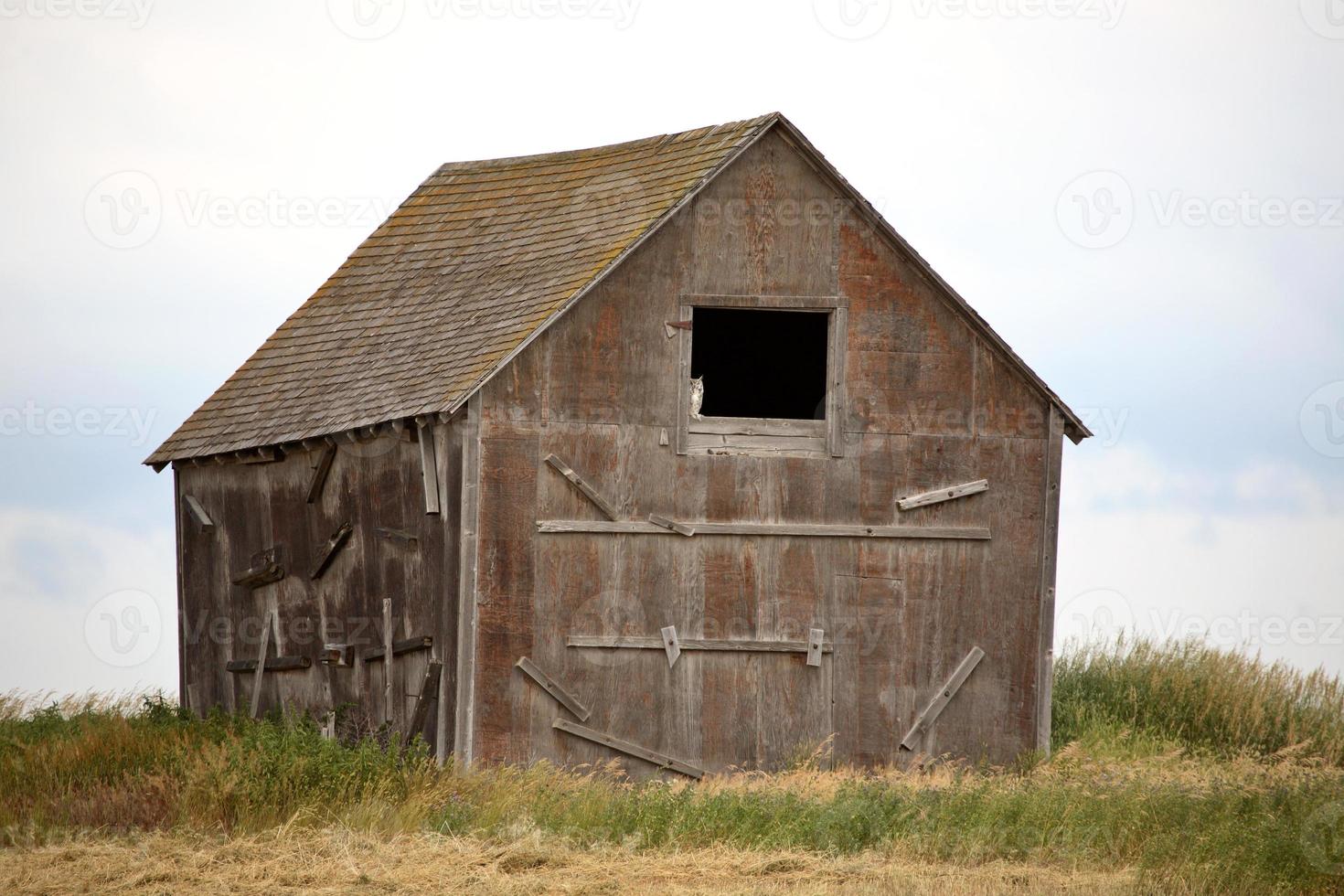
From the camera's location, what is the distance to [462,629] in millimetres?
16312

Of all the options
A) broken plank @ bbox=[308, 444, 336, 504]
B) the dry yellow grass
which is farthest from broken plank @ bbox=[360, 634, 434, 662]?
the dry yellow grass

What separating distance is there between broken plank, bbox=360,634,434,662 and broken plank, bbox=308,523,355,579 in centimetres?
113

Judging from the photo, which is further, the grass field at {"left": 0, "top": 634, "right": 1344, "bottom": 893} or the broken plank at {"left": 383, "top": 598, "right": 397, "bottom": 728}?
the broken plank at {"left": 383, "top": 598, "right": 397, "bottom": 728}

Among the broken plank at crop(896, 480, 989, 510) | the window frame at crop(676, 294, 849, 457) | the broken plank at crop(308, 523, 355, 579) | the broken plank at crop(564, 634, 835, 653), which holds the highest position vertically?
the window frame at crop(676, 294, 849, 457)

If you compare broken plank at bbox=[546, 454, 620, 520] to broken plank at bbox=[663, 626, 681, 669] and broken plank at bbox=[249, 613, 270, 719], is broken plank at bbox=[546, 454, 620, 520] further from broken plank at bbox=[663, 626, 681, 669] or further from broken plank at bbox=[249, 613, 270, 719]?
broken plank at bbox=[249, 613, 270, 719]

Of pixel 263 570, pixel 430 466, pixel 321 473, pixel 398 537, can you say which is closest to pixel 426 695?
pixel 398 537

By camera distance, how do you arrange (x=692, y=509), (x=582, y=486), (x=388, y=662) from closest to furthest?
(x=582, y=486) → (x=692, y=509) → (x=388, y=662)

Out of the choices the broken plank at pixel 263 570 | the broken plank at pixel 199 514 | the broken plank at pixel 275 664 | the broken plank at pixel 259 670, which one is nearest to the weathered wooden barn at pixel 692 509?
the broken plank at pixel 275 664

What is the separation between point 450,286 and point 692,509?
168 inches

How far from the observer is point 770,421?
1736 centimetres

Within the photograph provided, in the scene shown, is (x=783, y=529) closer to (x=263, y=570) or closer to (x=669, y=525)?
(x=669, y=525)

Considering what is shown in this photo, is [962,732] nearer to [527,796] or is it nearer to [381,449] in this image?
[527,796]

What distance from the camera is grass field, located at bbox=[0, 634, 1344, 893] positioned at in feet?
40.7

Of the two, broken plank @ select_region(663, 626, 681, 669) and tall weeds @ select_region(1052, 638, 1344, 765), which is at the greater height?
broken plank @ select_region(663, 626, 681, 669)
